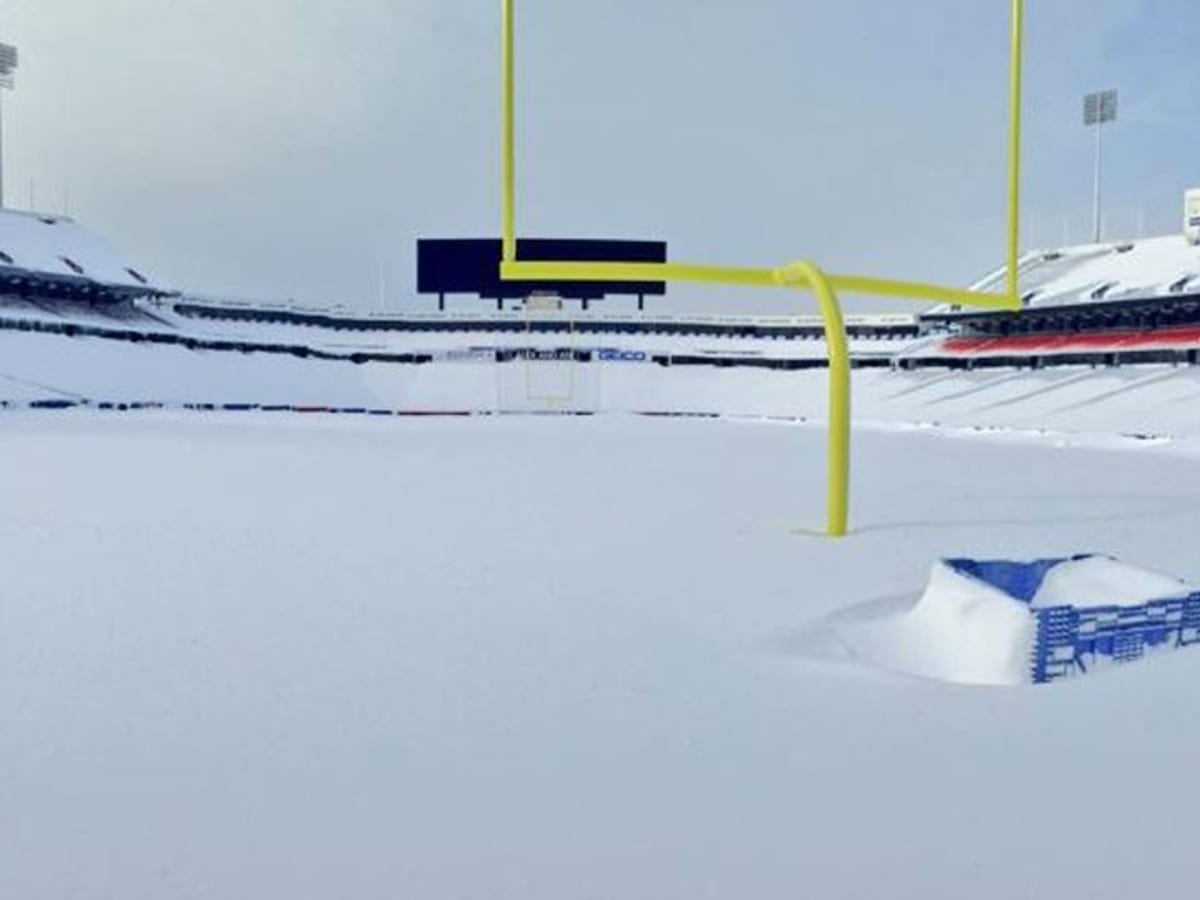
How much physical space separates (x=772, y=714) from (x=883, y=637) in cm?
102

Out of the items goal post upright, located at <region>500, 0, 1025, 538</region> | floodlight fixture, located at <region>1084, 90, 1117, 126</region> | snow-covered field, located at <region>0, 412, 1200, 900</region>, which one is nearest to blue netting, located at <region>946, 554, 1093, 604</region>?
snow-covered field, located at <region>0, 412, 1200, 900</region>

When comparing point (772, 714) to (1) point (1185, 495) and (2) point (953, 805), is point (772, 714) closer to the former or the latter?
(2) point (953, 805)

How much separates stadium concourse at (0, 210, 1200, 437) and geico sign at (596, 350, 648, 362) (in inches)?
2.3

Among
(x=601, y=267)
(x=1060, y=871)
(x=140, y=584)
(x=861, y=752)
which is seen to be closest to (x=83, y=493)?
(x=140, y=584)

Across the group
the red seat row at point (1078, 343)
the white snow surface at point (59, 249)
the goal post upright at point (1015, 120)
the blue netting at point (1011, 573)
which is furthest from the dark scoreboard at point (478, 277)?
the blue netting at point (1011, 573)

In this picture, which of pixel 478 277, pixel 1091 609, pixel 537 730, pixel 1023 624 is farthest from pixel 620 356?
pixel 537 730

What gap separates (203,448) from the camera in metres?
13.9

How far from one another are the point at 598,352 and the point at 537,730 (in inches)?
1435

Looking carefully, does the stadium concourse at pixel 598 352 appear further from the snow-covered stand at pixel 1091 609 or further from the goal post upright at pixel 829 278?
the snow-covered stand at pixel 1091 609

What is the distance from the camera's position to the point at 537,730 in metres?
2.66

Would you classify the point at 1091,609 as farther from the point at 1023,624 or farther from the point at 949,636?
the point at 949,636

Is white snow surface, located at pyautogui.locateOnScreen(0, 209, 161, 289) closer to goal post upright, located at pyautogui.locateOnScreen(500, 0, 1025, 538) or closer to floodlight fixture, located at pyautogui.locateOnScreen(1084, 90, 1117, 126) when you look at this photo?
goal post upright, located at pyautogui.locateOnScreen(500, 0, 1025, 538)

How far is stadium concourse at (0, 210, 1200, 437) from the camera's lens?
26656 mm

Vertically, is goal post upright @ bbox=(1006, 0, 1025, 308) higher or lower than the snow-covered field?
higher
